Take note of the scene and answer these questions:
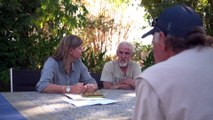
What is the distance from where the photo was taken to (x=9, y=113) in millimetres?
2666

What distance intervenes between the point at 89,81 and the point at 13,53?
2.74 meters

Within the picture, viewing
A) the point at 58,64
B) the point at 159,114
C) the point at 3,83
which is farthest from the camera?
the point at 3,83

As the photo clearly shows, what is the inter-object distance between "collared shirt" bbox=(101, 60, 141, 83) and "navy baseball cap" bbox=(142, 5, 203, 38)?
321 cm

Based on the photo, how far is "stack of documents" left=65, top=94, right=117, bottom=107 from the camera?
302cm

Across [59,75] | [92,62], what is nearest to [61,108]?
[59,75]

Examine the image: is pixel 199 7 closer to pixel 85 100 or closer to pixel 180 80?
pixel 85 100

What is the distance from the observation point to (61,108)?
2846 mm

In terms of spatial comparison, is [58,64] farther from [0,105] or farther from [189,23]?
[189,23]

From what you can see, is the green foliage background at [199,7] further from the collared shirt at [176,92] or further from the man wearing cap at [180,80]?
the collared shirt at [176,92]

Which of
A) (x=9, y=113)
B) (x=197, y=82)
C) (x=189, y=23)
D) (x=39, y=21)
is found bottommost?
(x=9, y=113)

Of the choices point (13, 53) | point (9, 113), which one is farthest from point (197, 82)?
point (13, 53)

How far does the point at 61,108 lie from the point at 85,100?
14.3 inches

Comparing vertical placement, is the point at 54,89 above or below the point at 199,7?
below

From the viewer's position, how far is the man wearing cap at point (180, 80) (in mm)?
1160
